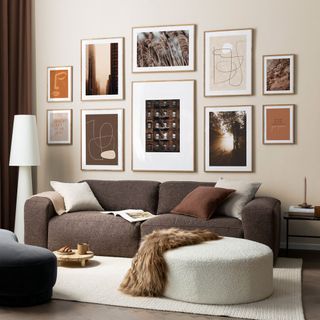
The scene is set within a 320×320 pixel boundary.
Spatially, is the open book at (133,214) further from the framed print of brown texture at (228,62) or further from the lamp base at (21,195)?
the framed print of brown texture at (228,62)

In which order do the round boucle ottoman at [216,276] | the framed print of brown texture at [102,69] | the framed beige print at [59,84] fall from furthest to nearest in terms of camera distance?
1. the framed beige print at [59,84]
2. the framed print of brown texture at [102,69]
3. the round boucle ottoman at [216,276]

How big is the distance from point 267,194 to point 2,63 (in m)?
3.11

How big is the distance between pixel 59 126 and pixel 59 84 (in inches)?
18.8

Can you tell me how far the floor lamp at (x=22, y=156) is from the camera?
590 centimetres

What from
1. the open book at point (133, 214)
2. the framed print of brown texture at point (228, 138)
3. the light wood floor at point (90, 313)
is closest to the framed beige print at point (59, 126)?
the open book at point (133, 214)

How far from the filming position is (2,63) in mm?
6090

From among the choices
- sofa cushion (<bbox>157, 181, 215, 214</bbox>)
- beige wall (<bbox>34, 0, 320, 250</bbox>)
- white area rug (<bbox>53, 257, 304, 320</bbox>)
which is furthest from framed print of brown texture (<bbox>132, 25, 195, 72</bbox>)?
white area rug (<bbox>53, 257, 304, 320</bbox>)

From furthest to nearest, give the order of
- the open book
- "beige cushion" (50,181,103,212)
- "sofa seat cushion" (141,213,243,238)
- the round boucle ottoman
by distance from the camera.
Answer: "beige cushion" (50,181,103,212) < the open book < "sofa seat cushion" (141,213,243,238) < the round boucle ottoman

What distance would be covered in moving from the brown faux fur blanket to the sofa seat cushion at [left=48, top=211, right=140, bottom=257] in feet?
3.47

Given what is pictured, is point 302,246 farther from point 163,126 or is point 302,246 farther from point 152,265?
point 152,265

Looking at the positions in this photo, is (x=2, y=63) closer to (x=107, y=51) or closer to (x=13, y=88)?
(x=13, y=88)

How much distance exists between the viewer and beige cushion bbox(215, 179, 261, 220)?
521 cm

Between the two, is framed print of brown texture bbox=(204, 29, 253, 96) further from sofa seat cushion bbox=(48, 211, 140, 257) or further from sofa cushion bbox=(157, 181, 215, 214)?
sofa seat cushion bbox=(48, 211, 140, 257)

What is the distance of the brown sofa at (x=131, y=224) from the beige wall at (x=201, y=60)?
0.42 meters
